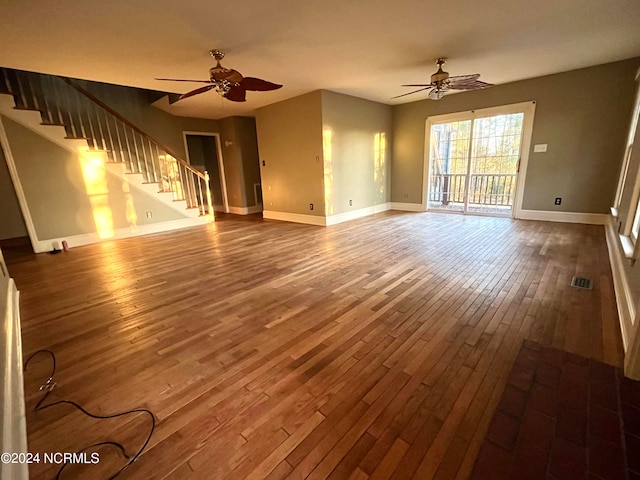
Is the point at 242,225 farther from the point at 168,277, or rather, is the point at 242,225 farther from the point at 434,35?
the point at 434,35

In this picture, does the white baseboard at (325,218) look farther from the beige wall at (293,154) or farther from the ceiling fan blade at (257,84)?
the ceiling fan blade at (257,84)

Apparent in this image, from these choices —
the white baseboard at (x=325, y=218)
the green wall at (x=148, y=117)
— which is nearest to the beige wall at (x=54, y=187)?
the green wall at (x=148, y=117)

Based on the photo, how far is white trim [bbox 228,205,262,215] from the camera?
802 cm

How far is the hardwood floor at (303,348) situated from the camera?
124cm

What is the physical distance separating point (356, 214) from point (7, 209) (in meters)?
7.52

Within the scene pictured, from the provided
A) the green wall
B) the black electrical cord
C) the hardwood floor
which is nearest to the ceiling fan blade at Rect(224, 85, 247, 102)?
the hardwood floor

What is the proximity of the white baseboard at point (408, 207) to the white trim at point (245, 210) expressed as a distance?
399cm

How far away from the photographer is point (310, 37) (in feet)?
10.1

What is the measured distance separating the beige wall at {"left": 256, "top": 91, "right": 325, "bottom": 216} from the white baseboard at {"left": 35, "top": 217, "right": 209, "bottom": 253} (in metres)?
1.98

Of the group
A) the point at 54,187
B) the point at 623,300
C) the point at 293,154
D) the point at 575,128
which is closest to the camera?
the point at 623,300

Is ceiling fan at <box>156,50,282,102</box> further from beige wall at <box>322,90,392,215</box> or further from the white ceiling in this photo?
beige wall at <box>322,90,392,215</box>

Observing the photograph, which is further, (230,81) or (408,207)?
(408,207)

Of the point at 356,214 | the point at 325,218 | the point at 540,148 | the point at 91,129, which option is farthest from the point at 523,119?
the point at 91,129

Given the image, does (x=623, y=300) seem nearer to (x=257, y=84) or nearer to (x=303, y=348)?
(x=303, y=348)
